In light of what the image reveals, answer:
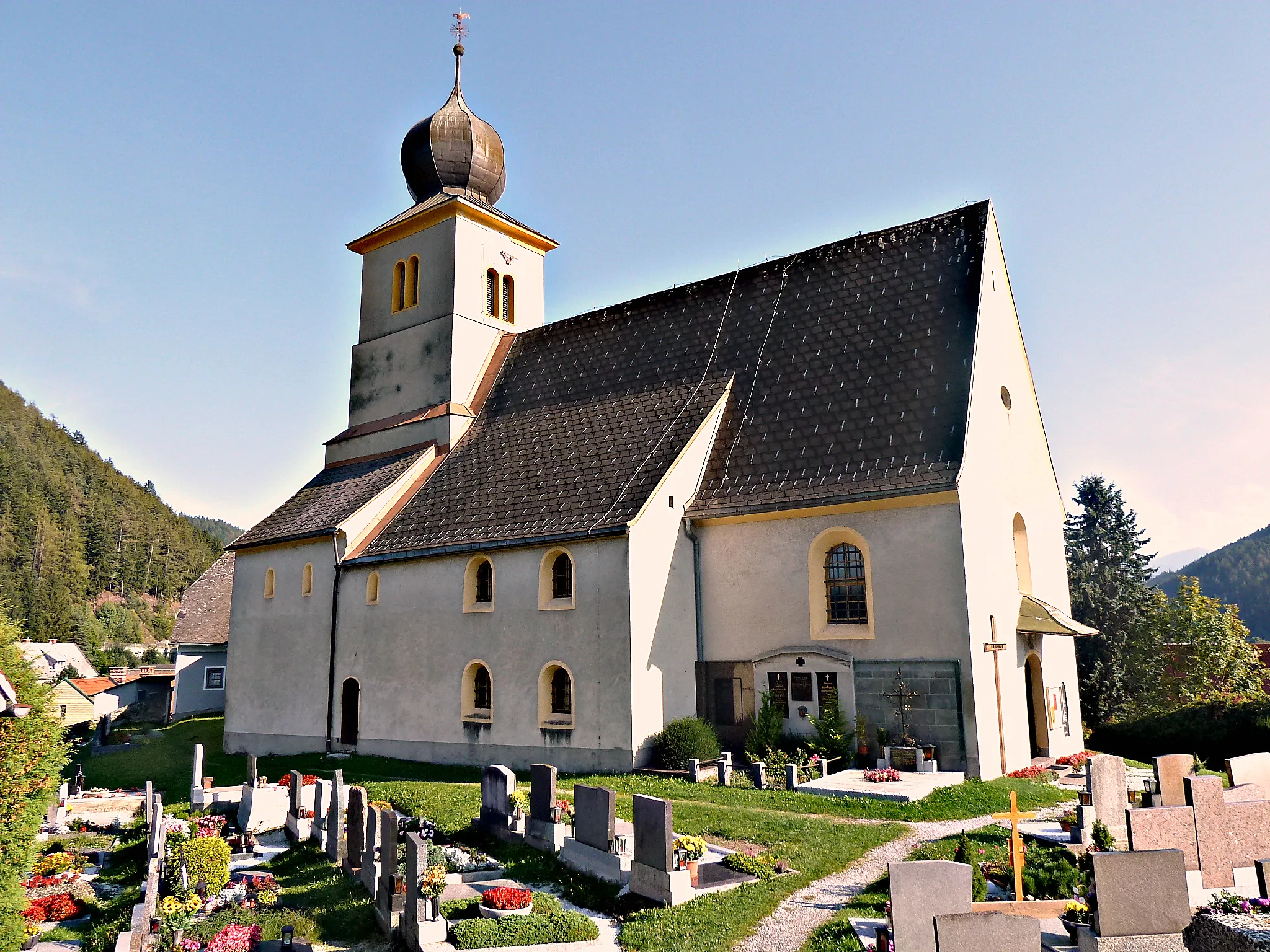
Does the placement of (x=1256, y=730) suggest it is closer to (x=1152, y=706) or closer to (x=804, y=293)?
(x=1152, y=706)

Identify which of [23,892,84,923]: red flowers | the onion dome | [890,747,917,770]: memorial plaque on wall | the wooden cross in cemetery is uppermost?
the onion dome

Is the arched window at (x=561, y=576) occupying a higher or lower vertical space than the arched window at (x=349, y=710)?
higher

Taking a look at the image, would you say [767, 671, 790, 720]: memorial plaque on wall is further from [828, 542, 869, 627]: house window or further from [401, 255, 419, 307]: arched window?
[401, 255, 419, 307]: arched window

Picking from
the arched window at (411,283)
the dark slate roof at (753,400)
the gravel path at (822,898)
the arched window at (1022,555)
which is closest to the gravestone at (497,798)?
the gravel path at (822,898)

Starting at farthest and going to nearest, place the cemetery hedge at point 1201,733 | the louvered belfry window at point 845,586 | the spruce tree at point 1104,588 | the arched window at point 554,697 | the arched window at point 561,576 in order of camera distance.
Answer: the spruce tree at point 1104,588
the cemetery hedge at point 1201,733
the arched window at point 561,576
the arched window at point 554,697
the louvered belfry window at point 845,586

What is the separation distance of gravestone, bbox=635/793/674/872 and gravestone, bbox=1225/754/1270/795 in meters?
7.77

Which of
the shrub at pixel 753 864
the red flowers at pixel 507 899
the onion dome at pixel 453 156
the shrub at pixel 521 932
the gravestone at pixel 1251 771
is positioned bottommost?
the shrub at pixel 521 932

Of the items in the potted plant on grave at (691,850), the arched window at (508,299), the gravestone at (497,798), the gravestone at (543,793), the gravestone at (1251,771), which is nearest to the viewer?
the potted plant on grave at (691,850)

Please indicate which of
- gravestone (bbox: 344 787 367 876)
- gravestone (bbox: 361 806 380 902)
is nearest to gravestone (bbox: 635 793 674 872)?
gravestone (bbox: 361 806 380 902)

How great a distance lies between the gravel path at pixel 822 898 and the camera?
9625mm

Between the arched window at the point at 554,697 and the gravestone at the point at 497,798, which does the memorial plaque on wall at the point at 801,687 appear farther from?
the gravestone at the point at 497,798

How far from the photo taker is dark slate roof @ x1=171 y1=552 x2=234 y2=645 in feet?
141

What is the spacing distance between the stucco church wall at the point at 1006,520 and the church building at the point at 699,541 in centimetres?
10

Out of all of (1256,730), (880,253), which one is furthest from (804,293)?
(1256,730)
